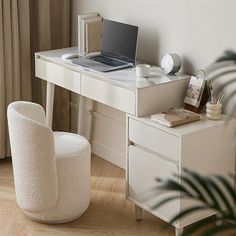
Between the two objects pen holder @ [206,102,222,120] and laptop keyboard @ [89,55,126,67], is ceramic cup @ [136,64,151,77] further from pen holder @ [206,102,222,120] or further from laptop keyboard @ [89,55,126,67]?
pen holder @ [206,102,222,120]

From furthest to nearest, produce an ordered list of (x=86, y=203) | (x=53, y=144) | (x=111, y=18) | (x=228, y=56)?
(x=111, y=18) < (x=86, y=203) < (x=53, y=144) < (x=228, y=56)

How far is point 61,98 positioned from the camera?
4176 mm

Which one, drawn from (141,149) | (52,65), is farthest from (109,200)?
(52,65)

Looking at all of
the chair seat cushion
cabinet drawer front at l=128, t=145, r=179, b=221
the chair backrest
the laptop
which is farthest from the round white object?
the chair backrest

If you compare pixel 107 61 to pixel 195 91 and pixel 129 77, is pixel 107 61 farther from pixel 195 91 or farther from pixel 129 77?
pixel 195 91

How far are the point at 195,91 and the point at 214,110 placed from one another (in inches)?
7.0

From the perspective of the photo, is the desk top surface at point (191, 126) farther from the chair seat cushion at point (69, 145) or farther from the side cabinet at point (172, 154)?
the chair seat cushion at point (69, 145)

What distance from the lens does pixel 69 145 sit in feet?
10.4

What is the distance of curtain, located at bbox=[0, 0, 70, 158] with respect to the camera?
12.4 ft

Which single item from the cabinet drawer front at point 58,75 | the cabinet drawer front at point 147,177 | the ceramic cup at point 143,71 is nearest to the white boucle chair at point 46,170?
the cabinet drawer front at point 147,177

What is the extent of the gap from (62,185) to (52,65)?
868mm

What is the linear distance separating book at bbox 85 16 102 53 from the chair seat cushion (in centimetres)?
67

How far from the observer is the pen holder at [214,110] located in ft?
9.66

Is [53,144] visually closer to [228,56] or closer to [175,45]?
[175,45]
